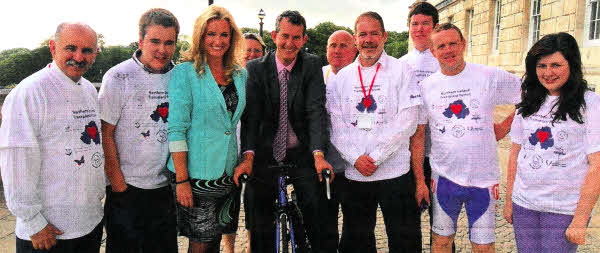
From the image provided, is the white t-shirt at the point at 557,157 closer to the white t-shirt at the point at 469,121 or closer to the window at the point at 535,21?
the white t-shirt at the point at 469,121

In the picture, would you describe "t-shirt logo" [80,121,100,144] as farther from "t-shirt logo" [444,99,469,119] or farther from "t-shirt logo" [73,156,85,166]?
"t-shirt logo" [444,99,469,119]

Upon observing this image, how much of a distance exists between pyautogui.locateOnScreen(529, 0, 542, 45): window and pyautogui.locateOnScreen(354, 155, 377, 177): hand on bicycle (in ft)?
45.8

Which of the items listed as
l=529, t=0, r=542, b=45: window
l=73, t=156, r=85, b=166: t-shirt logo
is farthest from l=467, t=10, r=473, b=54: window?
l=73, t=156, r=85, b=166: t-shirt logo

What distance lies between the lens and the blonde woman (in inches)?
105

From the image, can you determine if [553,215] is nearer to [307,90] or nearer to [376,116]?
[376,116]

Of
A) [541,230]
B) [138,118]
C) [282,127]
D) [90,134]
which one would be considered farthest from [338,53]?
[90,134]

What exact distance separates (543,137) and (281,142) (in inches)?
74.1

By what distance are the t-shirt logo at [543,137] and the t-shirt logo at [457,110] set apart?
49 centimetres

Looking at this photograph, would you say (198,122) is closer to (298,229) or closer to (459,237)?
(298,229)

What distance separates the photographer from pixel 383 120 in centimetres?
305

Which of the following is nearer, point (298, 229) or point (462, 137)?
point (462, 137)

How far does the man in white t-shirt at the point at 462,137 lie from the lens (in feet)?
9.48

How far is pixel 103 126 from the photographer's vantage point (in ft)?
8.59

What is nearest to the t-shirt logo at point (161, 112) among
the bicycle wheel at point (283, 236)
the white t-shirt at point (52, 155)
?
the white t-shirt at point (52, 155)
